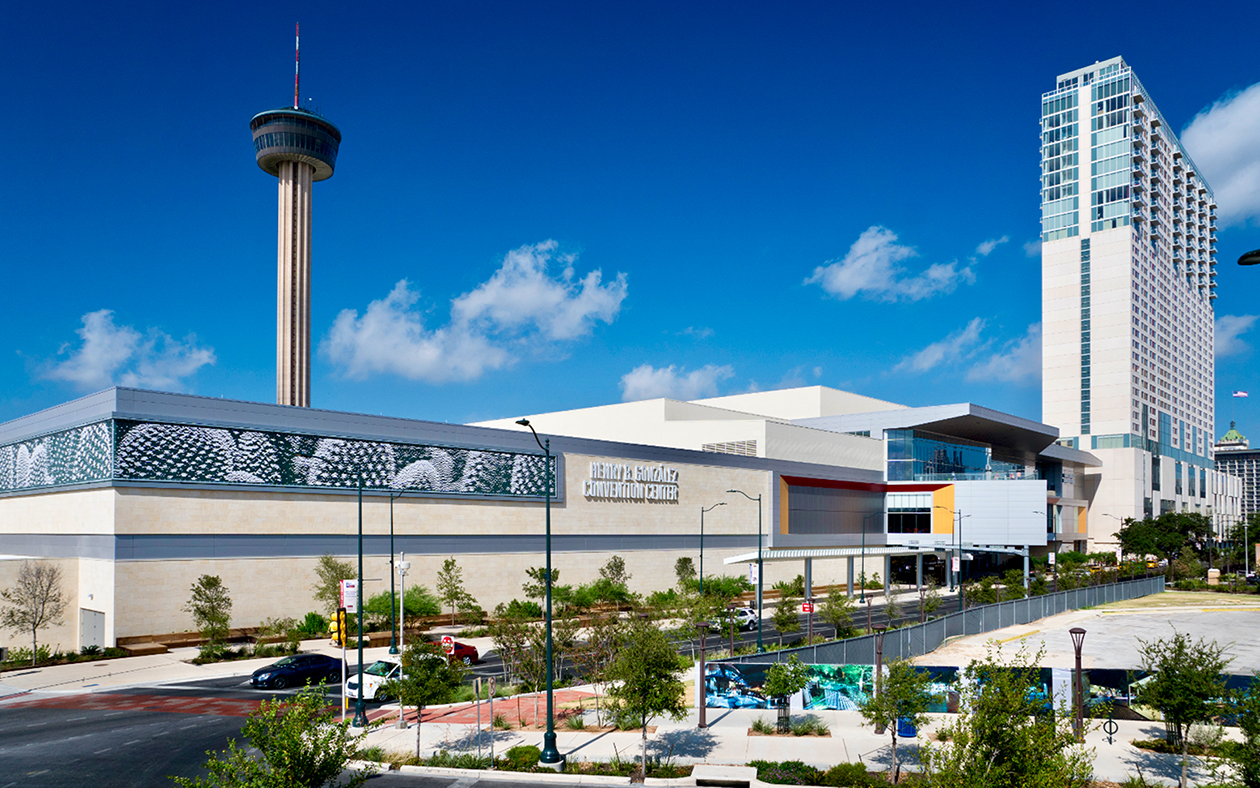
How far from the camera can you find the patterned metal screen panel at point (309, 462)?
→ 45.6m

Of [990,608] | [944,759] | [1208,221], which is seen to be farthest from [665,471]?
[1208,221]

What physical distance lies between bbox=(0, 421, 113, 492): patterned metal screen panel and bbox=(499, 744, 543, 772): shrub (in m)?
30.9

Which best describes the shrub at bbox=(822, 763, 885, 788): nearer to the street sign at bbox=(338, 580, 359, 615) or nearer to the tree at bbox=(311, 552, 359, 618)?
the street sign at bbox=(338, 580, 359, 615)

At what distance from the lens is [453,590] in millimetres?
54094

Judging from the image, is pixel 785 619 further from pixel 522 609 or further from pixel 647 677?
pixel 647 677

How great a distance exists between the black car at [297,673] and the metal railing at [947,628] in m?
15.8

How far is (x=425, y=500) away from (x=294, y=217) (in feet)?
108

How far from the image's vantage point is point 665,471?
72.3 m

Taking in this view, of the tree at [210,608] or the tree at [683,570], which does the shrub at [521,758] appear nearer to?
the tree at [210,608]

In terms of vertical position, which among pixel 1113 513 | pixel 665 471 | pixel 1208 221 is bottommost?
pixel 1113 513

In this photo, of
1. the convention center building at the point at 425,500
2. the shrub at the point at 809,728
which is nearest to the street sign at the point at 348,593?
the convention center building at the point at 425,500

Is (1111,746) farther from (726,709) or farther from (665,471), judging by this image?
(665,471)

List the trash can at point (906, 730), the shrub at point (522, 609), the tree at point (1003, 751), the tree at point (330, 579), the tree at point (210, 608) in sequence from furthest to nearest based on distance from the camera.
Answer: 1. the shrub at point (522, 609)
2. the tree at point (330, 579)
3. the tree at point (210, 608)
4. the trash can at point (906, 730)
5. the tree at point (1003, 751)

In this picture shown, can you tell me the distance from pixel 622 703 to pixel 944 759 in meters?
16.2
